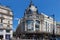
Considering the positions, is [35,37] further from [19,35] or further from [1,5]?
[1,5]

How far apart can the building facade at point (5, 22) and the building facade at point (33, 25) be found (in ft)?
17.2

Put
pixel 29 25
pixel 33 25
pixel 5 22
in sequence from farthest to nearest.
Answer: pixel 29 25
pixel 33 25
pixel 5 22

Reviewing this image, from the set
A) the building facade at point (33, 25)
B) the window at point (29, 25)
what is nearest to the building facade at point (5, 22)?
the building facade at point (33, 25)

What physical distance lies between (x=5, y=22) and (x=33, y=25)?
7.96 meters

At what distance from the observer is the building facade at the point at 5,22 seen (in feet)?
97.7

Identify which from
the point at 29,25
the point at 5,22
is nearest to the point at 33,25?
the point at 29,25

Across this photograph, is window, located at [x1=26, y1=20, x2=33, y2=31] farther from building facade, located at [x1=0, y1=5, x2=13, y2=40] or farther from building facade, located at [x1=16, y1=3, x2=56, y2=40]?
building facade, located at [x1=0, y1=5, x2=13, y2=40]

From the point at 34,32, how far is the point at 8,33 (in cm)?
676

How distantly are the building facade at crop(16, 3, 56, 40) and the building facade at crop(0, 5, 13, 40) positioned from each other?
525 centimetres

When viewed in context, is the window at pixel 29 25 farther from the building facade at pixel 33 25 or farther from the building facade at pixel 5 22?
the building facade at pixel 5 22

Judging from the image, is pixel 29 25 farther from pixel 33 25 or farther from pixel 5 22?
pixel 5 22

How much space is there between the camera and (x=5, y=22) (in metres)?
30.3

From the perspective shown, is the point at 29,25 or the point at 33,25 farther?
the point at 29,25

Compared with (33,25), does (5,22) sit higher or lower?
higher
